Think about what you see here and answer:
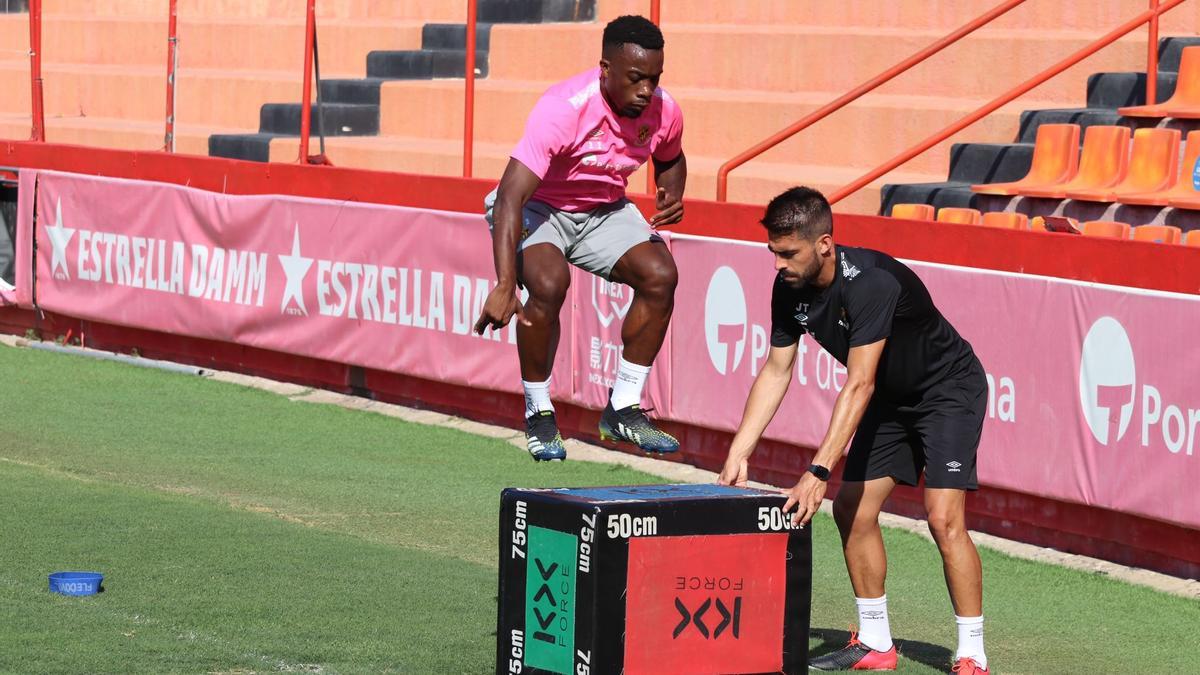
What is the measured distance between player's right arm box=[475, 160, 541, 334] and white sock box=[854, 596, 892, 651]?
6.10 feet

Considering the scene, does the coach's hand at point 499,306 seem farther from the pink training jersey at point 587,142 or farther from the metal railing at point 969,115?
the metal railing at point 969,115

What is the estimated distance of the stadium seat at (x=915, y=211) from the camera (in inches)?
522

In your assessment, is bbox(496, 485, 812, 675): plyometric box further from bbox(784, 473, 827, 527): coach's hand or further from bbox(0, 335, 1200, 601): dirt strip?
bbox(0, 335, 1200, 601): dirt strip

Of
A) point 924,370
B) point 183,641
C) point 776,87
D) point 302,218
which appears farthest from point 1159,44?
point 183,641

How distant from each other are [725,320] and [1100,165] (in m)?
2.85

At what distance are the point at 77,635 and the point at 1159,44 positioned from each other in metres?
9.90

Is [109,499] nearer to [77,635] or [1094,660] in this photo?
[77,635]

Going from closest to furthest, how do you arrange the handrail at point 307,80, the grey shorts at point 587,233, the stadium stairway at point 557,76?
the grey shorts at point 587,233
the stadium stairway at point 557,76
the handrail at point 307,80

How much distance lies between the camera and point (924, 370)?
304 inches

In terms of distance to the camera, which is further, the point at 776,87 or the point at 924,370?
the point at 776,87

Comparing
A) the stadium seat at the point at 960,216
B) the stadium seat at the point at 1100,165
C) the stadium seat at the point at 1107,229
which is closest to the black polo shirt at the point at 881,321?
the stadium seat at the point at 1107,229

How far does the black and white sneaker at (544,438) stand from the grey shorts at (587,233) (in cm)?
64

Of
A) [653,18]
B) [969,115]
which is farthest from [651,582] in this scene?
[969,115]

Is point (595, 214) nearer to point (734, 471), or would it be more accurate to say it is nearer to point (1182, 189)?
point (734, 471)
